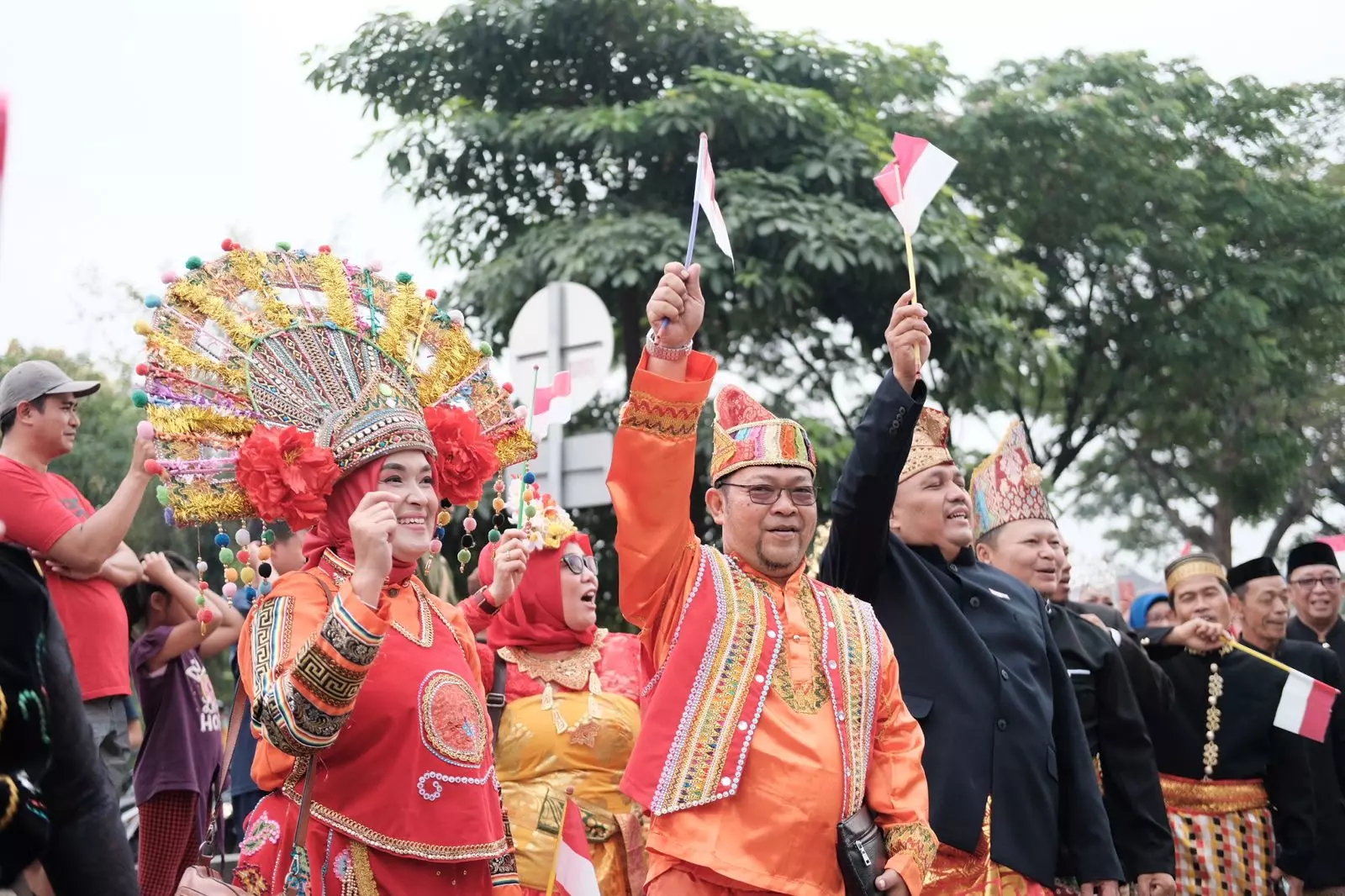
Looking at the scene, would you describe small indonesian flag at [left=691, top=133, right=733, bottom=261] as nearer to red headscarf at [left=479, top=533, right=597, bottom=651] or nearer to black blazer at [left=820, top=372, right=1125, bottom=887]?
black blazer at [left=820, top=372, right=1125, bottom=887]

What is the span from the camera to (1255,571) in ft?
27.6

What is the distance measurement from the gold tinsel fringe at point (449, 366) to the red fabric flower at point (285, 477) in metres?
0.60

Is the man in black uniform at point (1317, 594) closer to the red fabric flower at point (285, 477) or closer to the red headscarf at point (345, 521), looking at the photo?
the red headscarf at point (345, 521)

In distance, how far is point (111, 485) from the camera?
13.2m

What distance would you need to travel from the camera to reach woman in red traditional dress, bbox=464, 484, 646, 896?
236 inches

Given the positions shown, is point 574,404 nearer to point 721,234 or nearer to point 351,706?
point 721,234

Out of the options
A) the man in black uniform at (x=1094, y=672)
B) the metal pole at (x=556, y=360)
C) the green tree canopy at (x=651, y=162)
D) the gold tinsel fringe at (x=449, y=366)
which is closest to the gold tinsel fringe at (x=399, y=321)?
the gold tinsel fringe at (x=449, y=366)

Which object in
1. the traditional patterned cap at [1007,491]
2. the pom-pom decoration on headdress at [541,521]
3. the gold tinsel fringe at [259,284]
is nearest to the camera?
the gold tinsel fringe at [259,284]

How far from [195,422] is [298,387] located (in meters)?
0.30

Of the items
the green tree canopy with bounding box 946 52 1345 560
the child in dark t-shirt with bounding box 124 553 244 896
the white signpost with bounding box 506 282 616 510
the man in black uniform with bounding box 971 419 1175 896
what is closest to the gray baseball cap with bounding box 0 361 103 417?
the child in dark t-shirt with bounding box 124 553 244 896

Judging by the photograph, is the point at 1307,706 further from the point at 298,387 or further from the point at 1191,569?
the point at 298,387

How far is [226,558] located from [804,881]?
1.72 m

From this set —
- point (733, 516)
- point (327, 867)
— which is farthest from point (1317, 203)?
point (327, 867)

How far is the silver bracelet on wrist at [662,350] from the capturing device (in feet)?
12.9
